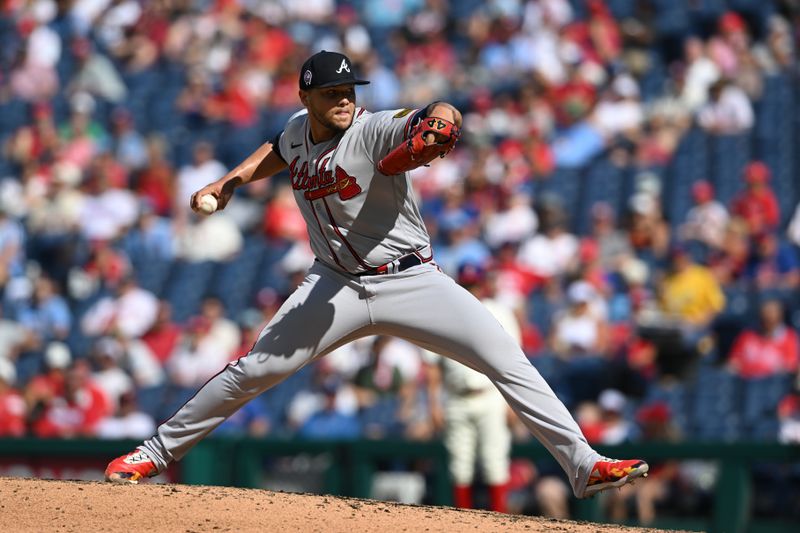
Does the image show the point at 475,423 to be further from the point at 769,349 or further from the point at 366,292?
the point at 366,292

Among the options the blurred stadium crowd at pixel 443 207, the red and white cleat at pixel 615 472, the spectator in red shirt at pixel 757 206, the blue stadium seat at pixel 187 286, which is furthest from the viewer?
the blue stadium seat at pixel 187 286

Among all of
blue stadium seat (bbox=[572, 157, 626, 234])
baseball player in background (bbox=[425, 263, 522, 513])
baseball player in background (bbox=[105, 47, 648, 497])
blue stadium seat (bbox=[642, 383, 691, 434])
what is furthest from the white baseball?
blue stadium seat (bbox=[572, 157, 626, 234])

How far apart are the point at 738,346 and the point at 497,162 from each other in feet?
10.5

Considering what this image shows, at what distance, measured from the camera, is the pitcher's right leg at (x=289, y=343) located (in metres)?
4.78

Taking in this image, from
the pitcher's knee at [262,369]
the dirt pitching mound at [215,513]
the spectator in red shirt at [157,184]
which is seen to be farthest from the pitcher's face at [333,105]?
the spectator in red shirt at [157,184]

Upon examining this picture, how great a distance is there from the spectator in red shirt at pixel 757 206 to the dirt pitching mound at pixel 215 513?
17.3 feet

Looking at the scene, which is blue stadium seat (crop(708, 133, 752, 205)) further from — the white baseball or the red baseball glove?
the red baseball glove

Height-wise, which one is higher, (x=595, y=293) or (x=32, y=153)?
(x=32, y=153)

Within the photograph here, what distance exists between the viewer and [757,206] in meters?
9.82

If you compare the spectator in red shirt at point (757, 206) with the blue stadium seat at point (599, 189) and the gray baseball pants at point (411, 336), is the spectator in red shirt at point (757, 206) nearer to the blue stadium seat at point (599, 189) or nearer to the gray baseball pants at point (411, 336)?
the blue stadium seat at point (599, 189)

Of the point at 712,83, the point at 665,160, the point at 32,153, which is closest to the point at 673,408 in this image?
the point at 665,160

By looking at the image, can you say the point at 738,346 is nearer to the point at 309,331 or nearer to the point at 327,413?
the point at 327,413

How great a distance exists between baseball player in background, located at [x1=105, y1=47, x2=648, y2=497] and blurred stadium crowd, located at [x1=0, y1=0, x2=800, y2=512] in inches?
117

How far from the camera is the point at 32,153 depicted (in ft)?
42.9
